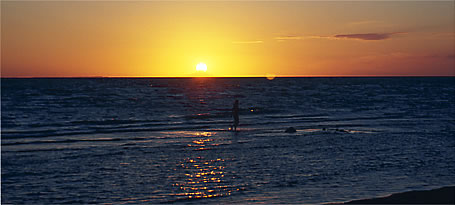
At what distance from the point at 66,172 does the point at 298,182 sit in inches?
289

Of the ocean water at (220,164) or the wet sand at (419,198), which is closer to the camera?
the wet sand at (419,198)

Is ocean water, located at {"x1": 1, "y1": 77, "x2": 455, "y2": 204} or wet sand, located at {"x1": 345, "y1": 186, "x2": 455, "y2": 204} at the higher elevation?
wet sand, located at {"x1": 345, "y1": 186, "x2": 455, "y2": 204}

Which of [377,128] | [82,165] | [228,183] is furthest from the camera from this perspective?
[377,128]

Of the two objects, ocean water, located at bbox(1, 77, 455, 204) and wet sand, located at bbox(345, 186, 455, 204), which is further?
ocean water, located at bbox(1, 77, 455, 204)

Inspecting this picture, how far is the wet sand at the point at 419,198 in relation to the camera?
10.5 m

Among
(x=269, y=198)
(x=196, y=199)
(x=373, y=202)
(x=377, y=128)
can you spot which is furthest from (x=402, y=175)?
(x=377, y=128)

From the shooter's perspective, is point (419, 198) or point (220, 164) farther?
point (220, 164)

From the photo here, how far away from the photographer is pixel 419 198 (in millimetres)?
10789

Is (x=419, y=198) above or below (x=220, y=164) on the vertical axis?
above

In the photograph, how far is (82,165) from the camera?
15.9m

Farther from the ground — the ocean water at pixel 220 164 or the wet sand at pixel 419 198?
the wet sand at pixel 419 198

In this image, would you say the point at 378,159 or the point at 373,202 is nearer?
the point at 373,202

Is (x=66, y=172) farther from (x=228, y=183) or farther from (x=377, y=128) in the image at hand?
(x=377, y=128)

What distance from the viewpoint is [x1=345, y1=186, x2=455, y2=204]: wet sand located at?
10.5 m
